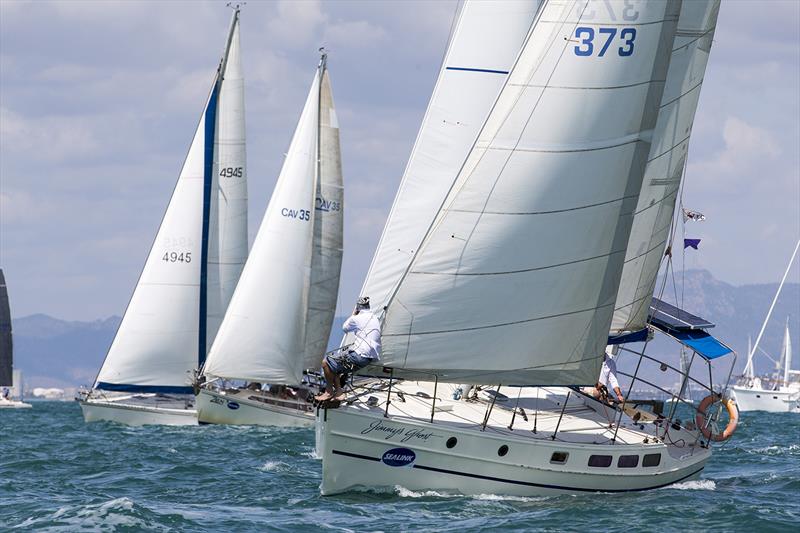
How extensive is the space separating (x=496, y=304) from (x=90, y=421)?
104 feet

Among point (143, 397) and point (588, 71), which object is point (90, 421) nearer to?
point (143, 397)

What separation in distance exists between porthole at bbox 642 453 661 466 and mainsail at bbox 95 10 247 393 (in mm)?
28147

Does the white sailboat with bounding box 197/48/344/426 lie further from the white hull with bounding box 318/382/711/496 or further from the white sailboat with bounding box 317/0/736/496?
the white hull with bounding box 318/382/711/496

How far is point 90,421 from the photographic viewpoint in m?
50.6

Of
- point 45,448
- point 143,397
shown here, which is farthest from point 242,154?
point 45,448

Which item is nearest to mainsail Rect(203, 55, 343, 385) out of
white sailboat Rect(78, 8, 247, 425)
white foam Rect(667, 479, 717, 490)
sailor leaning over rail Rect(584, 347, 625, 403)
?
white sailboat Rect(78, 8, 247, 425)

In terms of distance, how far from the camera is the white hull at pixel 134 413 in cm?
4784

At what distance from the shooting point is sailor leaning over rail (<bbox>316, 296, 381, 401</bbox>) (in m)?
21.4

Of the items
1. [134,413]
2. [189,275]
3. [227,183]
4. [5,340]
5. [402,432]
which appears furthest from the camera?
[5,340]

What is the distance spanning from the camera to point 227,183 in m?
49.9

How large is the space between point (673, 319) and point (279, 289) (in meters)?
18.5

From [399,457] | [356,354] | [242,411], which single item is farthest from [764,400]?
[356,354]

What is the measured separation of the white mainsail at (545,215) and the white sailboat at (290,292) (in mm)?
22566

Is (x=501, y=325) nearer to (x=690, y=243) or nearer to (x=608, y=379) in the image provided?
(x=608, y=379)
